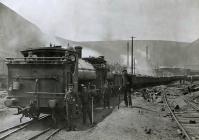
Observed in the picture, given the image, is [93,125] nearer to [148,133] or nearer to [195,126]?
[148,133]

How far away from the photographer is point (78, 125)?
12141 millimetres

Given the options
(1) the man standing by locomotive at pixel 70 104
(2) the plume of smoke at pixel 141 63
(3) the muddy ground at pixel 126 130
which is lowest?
(3) the muddy ground at pixel 126 130

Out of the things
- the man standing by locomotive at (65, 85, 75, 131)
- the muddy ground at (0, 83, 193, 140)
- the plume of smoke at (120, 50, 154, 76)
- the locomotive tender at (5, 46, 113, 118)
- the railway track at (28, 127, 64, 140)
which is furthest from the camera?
the plume of smoke at (120, 50, 154, 76)

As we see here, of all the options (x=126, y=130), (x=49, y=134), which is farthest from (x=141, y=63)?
(x=49, y=134)

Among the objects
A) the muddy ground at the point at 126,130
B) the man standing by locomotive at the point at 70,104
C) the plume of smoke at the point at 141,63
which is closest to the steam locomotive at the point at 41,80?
the man standing by locomotive at the point at 70,104

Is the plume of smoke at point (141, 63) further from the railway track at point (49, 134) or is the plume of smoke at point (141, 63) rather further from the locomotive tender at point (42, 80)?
the railway track at point (49, 134)

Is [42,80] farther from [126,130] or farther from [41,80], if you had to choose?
[126,130]

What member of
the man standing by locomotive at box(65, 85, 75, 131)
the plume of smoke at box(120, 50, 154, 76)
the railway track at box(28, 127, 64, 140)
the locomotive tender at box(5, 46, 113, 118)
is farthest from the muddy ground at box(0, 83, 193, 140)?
the plume of smoke at box(120, 50, 154, 76)

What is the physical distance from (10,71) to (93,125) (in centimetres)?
381

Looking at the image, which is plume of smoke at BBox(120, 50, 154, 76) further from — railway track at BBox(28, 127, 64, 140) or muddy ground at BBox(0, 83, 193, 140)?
railway track at BBox(28, 127, 64, 140)

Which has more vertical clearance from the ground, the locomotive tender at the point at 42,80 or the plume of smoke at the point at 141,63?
the plume of smoke at the point at 141,63

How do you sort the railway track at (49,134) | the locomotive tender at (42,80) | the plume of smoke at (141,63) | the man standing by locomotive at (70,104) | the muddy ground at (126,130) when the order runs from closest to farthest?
the railway track at (49,134), the muddy ground at (126,130), the man standing by locomotive at (70,104), the locomotive tender at (42,80), the plume of smoke at (141,63)

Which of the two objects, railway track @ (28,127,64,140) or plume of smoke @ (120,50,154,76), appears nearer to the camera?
railway track @ (28,127,64,140)

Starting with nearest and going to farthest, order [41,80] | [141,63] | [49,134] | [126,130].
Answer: [49,134], [126,130], [41,80], [141,63]
